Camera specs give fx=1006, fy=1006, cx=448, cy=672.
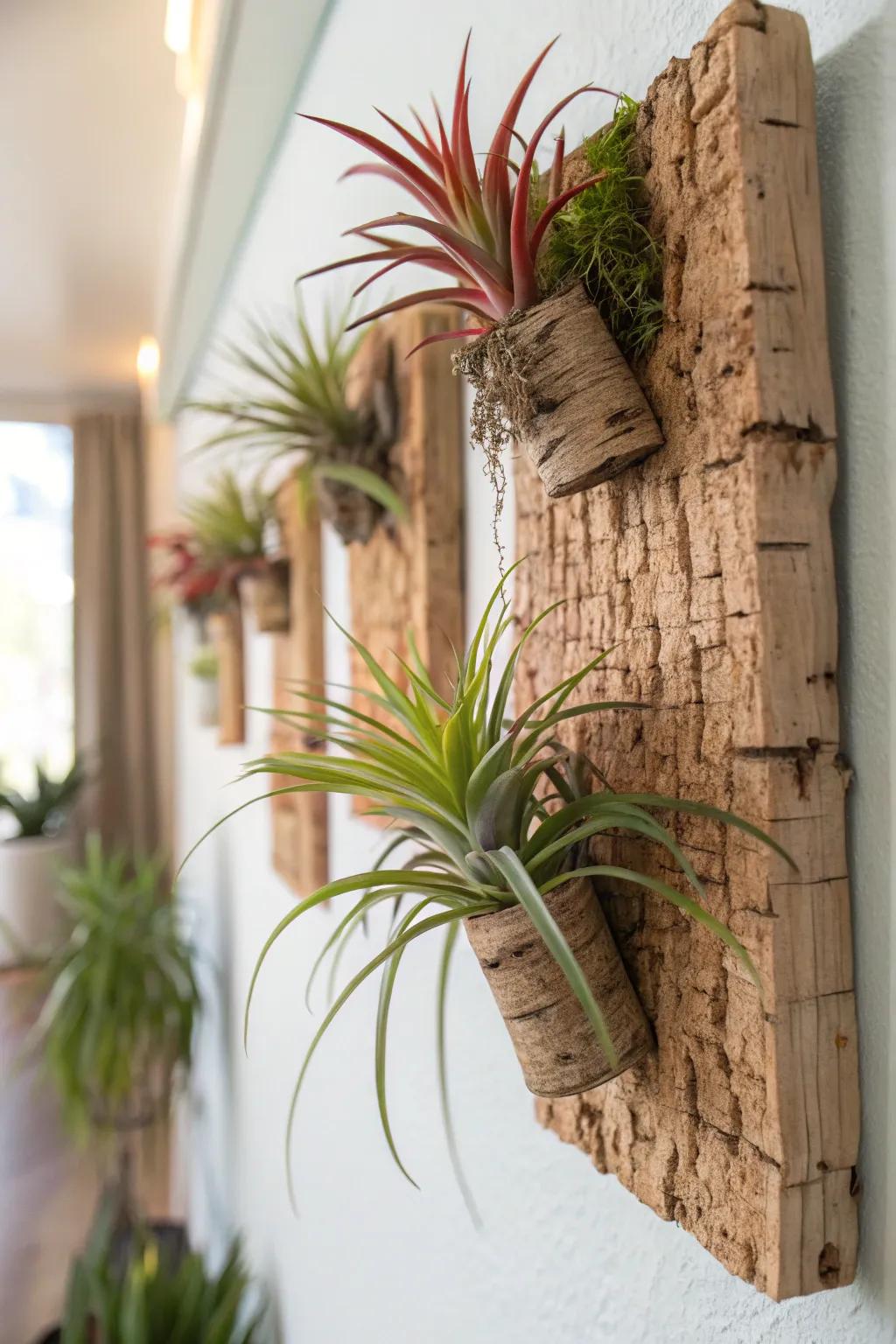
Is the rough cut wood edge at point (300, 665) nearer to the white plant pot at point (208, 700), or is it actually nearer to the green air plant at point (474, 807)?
the green air plant at point (474, 807)

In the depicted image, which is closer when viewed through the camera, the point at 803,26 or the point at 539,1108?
the point at 803,26

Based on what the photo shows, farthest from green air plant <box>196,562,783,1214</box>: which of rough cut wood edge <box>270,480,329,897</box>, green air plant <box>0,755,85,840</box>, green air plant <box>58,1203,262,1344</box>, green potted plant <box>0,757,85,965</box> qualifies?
green air plant <box>0,755,85,840</box>

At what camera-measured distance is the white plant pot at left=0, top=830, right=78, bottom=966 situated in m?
3.22

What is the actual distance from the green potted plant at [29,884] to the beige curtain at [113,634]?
51 centimetres

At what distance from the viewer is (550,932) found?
38 centimetres

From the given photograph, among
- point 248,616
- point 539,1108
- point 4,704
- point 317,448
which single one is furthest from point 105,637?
point 539,1108

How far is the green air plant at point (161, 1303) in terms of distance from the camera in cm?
161

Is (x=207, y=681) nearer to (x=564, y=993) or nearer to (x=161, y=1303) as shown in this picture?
(x=161, y=1303)

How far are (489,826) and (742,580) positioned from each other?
0.54 ft

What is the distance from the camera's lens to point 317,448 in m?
0.93

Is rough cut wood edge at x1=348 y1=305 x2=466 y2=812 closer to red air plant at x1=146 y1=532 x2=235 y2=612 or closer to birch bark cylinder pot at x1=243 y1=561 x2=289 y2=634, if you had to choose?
birch bark cylinder pot at x1=243 y1=561 x2=289 y2=634

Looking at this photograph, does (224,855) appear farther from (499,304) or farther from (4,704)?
(4,704)

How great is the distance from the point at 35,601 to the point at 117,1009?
2.22m

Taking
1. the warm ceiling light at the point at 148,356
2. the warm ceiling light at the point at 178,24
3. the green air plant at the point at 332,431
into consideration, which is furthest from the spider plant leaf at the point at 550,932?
the warm ceiling light at the point at 148,356
